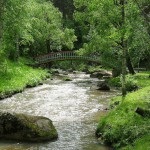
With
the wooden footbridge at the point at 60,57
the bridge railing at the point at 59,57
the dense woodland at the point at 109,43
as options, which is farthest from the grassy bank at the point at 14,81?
the bridge railing at the point at 59,57

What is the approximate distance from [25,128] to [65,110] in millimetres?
A: 9718

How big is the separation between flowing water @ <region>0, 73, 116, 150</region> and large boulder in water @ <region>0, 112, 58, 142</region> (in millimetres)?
515

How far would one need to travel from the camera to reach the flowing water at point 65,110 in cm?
2070

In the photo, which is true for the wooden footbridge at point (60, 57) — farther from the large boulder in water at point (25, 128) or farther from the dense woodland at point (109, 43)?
the large boulder in water at point (25, 128)

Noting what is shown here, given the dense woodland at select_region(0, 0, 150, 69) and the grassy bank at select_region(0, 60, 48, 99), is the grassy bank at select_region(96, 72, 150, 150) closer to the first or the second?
the dense woodland at select_region(0, 0, 150, 69)

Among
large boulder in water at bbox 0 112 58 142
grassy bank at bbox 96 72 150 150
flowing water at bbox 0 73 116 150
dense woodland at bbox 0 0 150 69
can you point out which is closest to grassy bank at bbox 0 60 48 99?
flowing water at bbox 0 73 116 150

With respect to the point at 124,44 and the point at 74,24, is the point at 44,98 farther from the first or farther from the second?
the point at 74,24

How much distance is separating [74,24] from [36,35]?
32.3m

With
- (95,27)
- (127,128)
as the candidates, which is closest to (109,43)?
(95,27)

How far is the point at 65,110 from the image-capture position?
30.9m

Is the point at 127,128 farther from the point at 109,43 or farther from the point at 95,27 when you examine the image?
the point at 95,27

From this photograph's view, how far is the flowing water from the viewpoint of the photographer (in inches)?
815

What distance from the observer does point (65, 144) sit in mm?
20891

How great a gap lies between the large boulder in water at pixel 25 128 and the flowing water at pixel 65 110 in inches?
20.3
